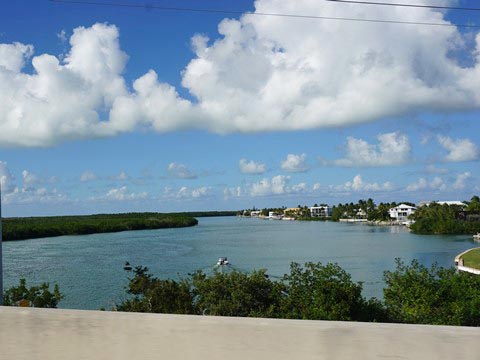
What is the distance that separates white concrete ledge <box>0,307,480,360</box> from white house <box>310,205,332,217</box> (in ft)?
559

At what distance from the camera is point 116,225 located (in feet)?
330

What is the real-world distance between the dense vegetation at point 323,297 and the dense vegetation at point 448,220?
78090mm

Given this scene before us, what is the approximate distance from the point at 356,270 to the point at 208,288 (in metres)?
26.7

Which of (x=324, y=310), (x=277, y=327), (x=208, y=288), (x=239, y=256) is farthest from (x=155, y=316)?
(x=239, y=256)

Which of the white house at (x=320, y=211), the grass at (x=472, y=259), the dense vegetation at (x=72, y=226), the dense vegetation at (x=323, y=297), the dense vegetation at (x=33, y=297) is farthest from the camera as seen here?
the white house at (x=320, y=211)

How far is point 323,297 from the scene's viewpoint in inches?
523

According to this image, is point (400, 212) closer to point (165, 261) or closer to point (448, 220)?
point (448, 220)

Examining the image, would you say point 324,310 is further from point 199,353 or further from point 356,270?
point 356,270

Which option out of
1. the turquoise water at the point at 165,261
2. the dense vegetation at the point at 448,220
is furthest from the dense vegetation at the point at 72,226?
the dense vegetation at the point at 448,220

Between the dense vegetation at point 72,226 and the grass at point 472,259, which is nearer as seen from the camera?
the grass at point 472,259

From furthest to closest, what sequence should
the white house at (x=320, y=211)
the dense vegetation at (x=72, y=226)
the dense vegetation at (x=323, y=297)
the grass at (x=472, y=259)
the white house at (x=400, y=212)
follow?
the white house at (x=320, y=211), the white house at (x=400, y=212), the dense vegetation at (x=72, y=226), the grass at (x=472, y=259), the dense vegetation at (x=323, y=297)

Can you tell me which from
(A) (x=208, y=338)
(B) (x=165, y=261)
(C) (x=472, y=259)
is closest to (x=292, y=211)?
(C) (x=472, y=259)

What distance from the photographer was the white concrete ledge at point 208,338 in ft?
10.6

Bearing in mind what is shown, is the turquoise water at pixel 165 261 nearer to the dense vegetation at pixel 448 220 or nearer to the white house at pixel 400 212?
the dense vegetation at pixel 448 220
